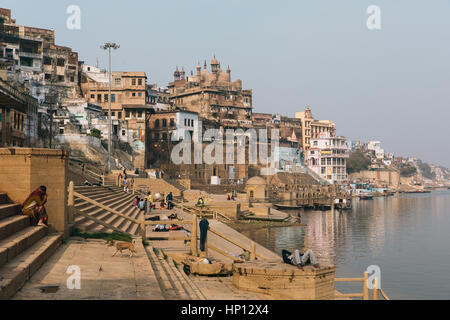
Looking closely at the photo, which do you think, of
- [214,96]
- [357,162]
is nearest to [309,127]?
[357,162]

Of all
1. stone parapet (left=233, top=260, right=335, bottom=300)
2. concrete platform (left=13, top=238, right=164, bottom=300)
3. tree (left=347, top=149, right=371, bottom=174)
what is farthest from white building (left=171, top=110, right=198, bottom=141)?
tree (left=347, top=149, right=371, bottom=174)

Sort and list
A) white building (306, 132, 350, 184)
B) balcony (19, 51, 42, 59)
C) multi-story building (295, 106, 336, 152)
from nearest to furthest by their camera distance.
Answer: balcony (19, 51, 42, 59), white building (306, 132, 350, 184), multi-story building (295, 106, 336, 152)

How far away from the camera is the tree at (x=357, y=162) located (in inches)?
6634

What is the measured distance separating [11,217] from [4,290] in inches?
197

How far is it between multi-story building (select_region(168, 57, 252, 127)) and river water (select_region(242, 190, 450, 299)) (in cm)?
4882

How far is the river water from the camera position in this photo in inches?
1033

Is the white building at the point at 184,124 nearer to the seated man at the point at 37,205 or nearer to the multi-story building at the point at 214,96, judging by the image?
the multi-story building at the point at 214,96

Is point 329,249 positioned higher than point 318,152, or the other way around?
point 318,152

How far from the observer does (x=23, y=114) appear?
1764 inches

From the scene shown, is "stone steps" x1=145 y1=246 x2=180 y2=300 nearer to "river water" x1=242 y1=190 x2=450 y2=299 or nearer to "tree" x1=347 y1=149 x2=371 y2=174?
"river water" x1=242 y1=190 x2=450 y2=299

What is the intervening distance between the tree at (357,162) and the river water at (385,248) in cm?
10772

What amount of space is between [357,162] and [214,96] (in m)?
83.5
